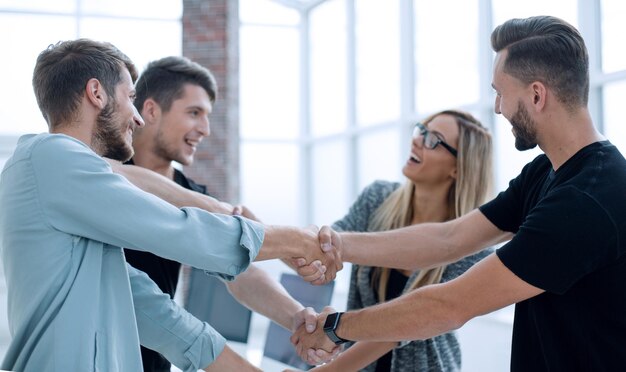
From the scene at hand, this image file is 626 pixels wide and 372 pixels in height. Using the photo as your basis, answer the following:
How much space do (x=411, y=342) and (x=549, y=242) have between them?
104 cm

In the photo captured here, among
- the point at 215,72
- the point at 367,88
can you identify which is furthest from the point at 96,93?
the point at 367,88

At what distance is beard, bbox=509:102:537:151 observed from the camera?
193cm

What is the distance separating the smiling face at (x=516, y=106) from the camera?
1.93 metres

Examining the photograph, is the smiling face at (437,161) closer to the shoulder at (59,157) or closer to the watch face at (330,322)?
the watch face at (330,322)

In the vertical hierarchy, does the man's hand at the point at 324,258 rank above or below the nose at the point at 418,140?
below

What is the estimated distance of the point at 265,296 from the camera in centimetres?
282

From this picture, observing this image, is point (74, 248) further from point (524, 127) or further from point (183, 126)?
point (183, 126)

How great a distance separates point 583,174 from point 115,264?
1088mm

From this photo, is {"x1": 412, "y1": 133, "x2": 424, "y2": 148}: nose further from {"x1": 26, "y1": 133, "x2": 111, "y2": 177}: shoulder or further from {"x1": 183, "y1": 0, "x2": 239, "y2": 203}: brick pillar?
{"x1": 183, "y1": 0, "x2": 239, "y2": 203}: brick pillar

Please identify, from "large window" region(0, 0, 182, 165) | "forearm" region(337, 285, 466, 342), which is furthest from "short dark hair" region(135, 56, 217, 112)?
"large window" region(0, 0, 182, 165)

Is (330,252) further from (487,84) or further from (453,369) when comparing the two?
(487,84)

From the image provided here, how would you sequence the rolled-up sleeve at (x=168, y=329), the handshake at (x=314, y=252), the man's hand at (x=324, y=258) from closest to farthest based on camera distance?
1. the rolled-up sleeve at (x=168, y=329)
2. the handshake at (x=314, y=252)
3. the man's hand at (x=324, y=258)

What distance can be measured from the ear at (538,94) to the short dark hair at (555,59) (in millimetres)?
13

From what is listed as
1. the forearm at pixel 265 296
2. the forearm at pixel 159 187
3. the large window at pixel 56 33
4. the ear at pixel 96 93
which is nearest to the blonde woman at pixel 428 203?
the forearm at pixel 265 296
